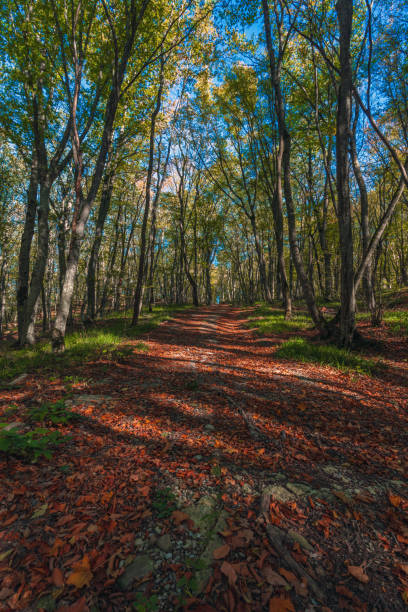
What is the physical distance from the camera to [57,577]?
4.85 feet

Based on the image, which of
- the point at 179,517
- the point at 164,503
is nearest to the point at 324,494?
the point at 179,517

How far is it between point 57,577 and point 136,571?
1.51 ft

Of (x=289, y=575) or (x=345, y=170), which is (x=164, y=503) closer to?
(x=289, y=575)

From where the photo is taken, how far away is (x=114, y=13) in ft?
28.5

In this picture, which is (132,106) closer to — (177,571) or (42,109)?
(42,109)

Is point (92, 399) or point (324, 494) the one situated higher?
point (92, 399)

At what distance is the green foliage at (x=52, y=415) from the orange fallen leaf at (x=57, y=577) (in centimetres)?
186

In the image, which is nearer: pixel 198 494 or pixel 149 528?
pixel 149 528

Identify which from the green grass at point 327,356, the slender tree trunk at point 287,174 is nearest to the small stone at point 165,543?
the green grass at point 327,356

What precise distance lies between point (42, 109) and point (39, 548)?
12.1m

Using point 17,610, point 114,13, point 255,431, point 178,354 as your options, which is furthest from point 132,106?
point 17,610

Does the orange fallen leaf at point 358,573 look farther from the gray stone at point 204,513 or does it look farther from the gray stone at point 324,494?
the gray stone at point 204,513

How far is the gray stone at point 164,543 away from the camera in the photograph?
66.6 inches

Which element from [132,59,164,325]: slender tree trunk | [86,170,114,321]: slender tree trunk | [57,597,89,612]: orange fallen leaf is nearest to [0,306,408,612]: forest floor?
[57,597,89,612]: orange fallen leaf
